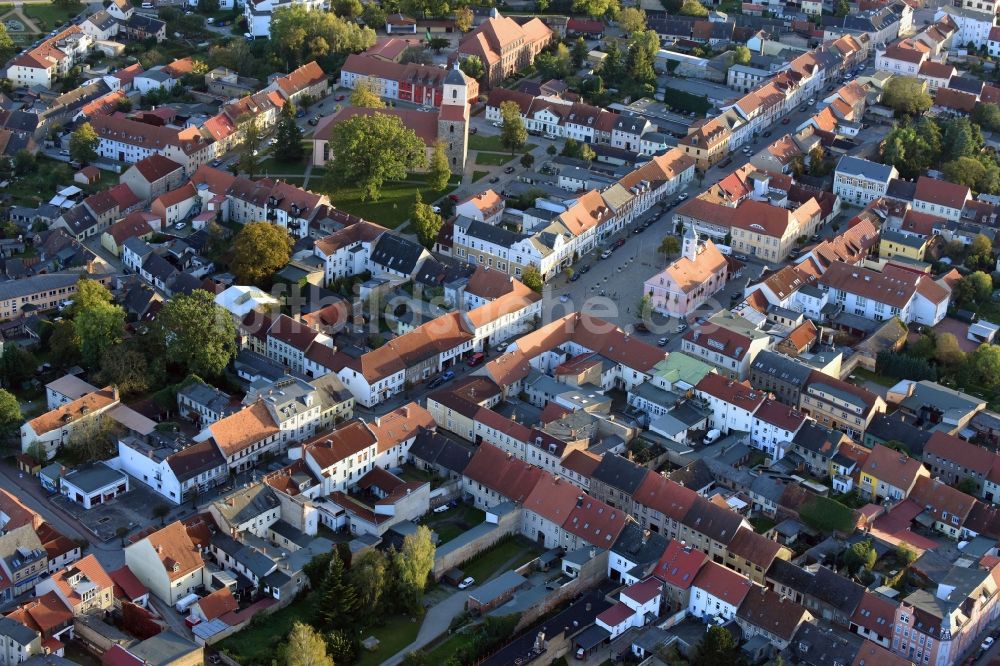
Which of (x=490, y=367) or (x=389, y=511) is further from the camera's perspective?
(x=490, y=367)

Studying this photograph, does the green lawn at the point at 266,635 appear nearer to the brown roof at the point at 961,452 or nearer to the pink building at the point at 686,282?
the brown roof at the point at 961,452

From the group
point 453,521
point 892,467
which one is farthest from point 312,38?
point 892,467

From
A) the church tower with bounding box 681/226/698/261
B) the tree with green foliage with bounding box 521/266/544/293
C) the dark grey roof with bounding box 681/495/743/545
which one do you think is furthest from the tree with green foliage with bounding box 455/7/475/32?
the dark grey roof with bounding box 681/495/743/545

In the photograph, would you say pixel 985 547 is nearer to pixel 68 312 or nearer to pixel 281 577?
pixel 281 577

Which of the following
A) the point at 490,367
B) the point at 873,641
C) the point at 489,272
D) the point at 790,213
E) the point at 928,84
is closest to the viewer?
the point at 873,641

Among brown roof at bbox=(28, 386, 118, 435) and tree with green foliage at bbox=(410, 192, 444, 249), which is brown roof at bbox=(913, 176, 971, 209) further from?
brown roof at bbox=(28, 386, 118, 435)

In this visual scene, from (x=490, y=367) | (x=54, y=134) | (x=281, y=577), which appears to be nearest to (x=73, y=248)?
(x=54, y=134)

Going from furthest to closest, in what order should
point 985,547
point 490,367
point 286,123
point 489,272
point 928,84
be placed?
1. point 928,84
2. point 286,123
3. point 489,272
4. point 490,367
5. point 985,547
